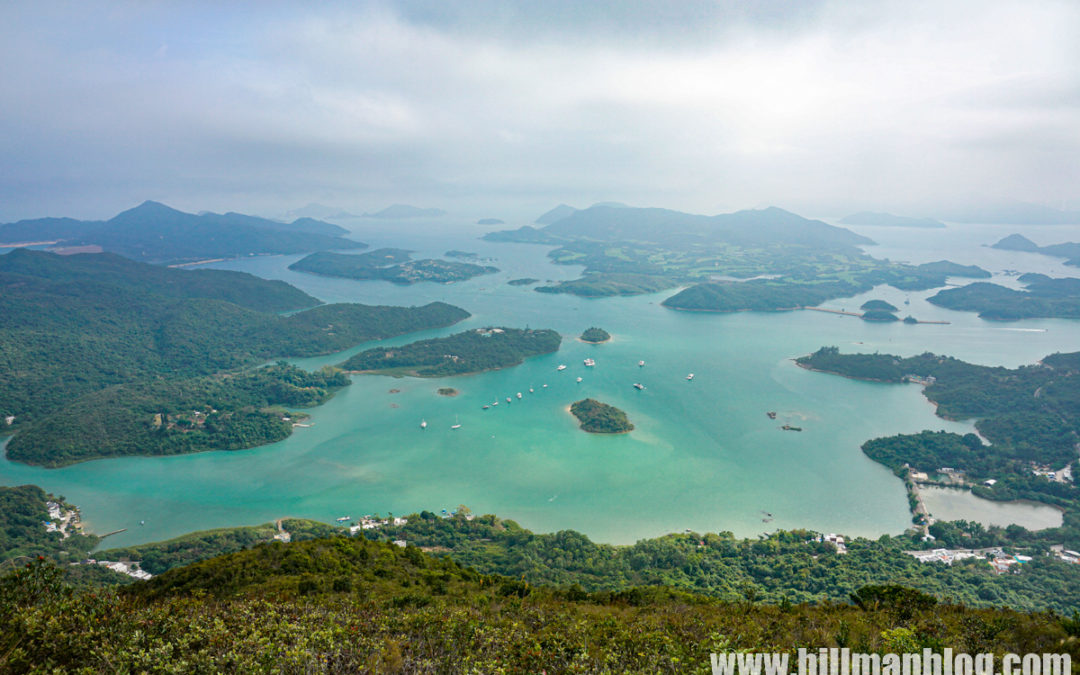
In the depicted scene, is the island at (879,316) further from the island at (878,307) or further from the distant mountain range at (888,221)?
the distant mountain range at (888,221)

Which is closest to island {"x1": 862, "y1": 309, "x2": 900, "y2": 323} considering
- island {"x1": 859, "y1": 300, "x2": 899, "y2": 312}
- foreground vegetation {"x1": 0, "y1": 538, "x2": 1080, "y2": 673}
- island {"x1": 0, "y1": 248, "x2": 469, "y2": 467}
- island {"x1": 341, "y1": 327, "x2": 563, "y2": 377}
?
island {"x1": 859, "y1": 300, "x2": 899, "y2": 312}

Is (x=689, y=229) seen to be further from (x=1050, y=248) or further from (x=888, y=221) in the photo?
(x=888, y=221)

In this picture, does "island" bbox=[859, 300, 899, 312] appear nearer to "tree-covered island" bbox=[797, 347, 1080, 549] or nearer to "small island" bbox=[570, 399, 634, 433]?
"tree-covered island" bbox=[797, 347, 1080, 549]

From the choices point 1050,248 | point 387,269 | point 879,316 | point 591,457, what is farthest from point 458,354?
point 1050,248

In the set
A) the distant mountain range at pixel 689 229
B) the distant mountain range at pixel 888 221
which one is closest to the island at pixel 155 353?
the distant mountain range at pixel 689 229

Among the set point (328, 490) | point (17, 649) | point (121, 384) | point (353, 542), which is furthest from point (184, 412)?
point (17, 649)

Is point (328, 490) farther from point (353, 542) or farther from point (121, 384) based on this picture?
point (121, 384)
